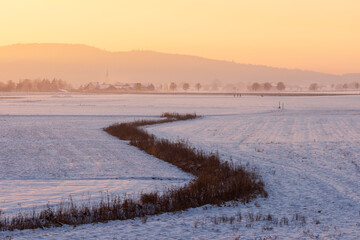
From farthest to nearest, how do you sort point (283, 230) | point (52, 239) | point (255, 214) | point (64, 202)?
point (64, 202) → point (255, 214) → point (283, 230) → point (52, 239)

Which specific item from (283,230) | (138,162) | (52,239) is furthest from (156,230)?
(138,162)

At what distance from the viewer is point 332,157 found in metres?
22.4

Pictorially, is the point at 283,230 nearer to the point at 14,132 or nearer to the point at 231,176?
the point at 231,176

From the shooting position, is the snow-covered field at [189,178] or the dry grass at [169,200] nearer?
the snow-covered field at [189,178]

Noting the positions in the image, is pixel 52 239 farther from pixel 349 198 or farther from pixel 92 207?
pixel 349 198

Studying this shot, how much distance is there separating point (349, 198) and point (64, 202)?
9529 mm

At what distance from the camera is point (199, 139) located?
31438 mm

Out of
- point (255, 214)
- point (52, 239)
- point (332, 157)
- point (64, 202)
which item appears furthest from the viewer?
point (332, 157)

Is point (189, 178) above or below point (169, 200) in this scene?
below

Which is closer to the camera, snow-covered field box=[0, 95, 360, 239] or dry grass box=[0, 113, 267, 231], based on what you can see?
snow-covered field box=[0, 95, 360, 239]

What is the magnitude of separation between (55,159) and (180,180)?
8280 millimetres

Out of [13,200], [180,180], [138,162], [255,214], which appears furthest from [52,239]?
[138,162]

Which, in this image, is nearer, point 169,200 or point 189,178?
point 169,200

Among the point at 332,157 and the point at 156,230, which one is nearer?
the point at 156,230
